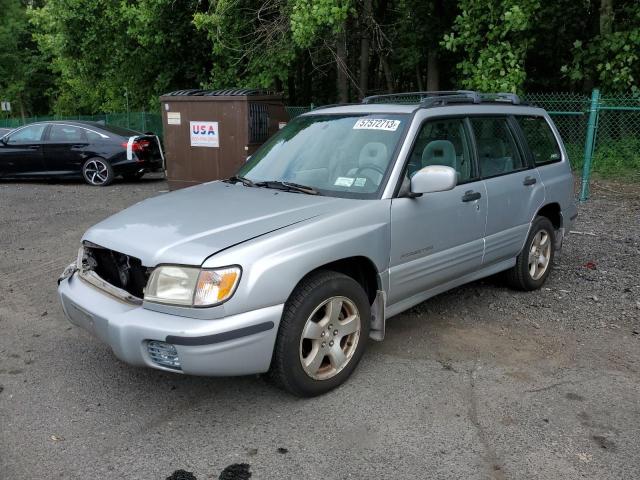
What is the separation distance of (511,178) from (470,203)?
0.73 metres

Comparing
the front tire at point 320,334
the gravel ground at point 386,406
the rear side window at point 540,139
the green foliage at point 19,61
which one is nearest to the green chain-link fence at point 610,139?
the rear side window at point 540,139

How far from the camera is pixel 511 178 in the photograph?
4941 mm

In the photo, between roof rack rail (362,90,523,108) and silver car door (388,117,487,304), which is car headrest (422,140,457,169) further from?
roof rack rail (362,90,523,108)

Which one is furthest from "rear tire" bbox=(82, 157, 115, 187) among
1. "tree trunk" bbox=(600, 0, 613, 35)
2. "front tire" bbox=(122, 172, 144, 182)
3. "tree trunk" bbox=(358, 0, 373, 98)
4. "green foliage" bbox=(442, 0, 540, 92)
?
Answer: "tree trunk" bbox=(600, 0, 613, 35)

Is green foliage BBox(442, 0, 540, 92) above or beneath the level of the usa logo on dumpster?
above

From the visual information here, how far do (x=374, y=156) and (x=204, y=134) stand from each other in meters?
6.94

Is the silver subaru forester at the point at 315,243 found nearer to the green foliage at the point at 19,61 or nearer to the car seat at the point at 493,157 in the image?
the car seat at the point at 493,157

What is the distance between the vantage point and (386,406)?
3.47 metres

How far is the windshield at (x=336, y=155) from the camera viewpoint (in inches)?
156

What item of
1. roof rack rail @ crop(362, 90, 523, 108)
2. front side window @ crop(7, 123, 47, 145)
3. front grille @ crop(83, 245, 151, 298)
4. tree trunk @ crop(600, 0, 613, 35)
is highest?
tree trunk @ crop(600, 0, 613, 35)

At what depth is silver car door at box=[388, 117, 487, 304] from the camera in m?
3.92

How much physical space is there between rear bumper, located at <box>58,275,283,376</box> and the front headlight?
94 mm

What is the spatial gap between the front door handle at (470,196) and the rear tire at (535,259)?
105cm

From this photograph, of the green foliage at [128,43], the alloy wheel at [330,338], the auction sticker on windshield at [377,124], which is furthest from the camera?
the green foliage at [128,43]
